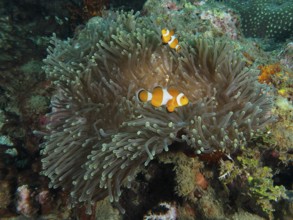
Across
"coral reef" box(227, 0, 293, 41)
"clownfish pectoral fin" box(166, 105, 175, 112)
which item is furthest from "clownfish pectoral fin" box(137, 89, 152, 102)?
"coral reef" box(227, 0, 293, 41)

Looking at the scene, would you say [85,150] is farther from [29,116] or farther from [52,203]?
[29,116]

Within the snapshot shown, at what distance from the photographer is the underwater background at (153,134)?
2.63 meters

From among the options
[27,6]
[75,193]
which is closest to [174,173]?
[75,193]

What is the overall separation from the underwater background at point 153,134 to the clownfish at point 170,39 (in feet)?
0.04

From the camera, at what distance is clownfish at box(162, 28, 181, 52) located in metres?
3.09

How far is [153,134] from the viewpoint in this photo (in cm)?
262

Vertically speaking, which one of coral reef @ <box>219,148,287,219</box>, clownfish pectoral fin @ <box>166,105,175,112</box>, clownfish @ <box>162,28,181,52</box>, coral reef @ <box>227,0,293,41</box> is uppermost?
clownfish @ <box>162,28,181,52</box>

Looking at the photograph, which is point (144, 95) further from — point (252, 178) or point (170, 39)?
point (252, 178)

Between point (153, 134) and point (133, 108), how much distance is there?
352 mm

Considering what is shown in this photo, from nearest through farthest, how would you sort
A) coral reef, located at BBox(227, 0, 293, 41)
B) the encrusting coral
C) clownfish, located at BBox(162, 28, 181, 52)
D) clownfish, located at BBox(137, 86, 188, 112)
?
clownfish, located at BBox(137, 86, 188, 112), the encrusting coral, clownfish, located at BBox(162, 28, 181, 52), coral reef, located at BBox(227, 0, 293, 41)

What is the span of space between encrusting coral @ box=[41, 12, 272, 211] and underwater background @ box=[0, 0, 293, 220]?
0.01 metres

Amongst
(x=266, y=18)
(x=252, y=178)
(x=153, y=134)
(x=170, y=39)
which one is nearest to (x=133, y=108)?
(x=153, y=134)

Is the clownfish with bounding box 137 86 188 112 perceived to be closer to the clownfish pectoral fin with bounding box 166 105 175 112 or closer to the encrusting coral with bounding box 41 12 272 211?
the clownfish pectoral fin with bounding box 166 105 175 112

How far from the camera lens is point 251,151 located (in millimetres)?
2807
